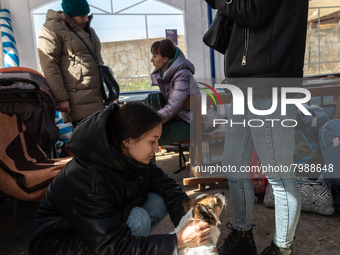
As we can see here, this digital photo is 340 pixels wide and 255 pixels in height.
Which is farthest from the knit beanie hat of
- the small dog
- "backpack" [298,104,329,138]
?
"backpack" [298,104,329,138]

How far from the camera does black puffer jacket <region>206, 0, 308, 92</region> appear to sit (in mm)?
1264

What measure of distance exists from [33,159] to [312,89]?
7.88 feet

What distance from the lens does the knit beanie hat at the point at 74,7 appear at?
2504mm

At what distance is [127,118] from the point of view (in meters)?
1.28

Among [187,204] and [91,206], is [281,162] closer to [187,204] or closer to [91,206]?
[187,204]

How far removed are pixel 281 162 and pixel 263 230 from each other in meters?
0.88

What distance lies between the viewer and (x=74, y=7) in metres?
2.52

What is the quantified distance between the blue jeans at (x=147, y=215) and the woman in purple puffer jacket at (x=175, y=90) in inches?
46.5

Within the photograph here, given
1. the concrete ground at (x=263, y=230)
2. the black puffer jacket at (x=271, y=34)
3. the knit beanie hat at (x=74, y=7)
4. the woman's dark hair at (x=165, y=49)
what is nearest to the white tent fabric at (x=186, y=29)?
the woman's dark hair at (x=165, y=49)

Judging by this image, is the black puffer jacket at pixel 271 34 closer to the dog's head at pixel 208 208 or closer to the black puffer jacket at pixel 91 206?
the dog's head at pixel 208 208

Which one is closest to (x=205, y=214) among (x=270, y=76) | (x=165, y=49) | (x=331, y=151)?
(x=270, y=76)

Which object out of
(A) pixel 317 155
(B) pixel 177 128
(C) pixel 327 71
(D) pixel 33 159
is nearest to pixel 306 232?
(A) pixel 317 155

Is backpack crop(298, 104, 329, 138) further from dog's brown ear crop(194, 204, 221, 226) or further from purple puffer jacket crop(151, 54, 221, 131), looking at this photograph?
dog's brown ear crop(194, 204, 221, 226)

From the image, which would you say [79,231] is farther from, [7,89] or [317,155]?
[317,155]
